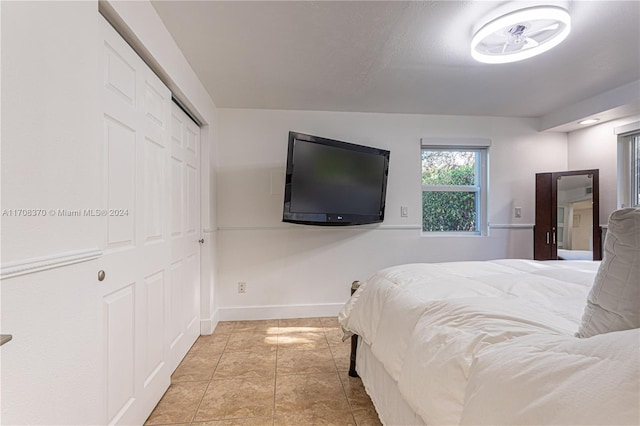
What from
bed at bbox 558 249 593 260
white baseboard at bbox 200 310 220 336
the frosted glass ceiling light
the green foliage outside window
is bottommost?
white baseboard at bbox 200 310 220 336

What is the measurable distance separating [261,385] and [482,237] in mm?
2817

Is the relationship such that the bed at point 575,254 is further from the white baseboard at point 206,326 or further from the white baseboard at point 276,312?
the white baseboard at point 206,326

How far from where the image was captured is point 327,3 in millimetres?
1503

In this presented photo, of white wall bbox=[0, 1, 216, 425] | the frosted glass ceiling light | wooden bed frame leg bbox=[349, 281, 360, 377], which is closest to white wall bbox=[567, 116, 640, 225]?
the frosted glass ceiling light

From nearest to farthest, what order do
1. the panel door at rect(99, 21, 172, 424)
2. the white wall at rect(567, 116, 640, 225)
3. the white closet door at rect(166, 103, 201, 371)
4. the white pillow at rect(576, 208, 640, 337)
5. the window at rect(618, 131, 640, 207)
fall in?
→ the white pillow at rect(576, 208, 640, 337)
the panel door at rect(99, 21, 172, 424)
the white closet door at rect(166, 103, 201, 371)
the window at rect(618, 131, 640, 207)
the white wall at rect(567, 116, 640, 225)

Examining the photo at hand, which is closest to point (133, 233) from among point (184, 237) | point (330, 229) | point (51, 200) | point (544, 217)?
point (51, 200)

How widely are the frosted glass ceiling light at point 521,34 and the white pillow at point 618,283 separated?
4.48 ft

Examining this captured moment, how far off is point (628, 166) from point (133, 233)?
4222mm

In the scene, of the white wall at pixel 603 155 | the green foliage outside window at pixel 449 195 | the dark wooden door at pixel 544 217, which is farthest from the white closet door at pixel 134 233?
the white wall at pixel 603 155

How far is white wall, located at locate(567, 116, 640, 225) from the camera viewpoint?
2.88m

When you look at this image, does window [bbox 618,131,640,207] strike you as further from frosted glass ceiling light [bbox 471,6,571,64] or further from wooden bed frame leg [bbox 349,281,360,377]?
wooden bed frame leg [bbox 349,281,360,377]

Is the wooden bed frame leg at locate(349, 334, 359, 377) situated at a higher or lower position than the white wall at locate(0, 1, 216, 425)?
lower

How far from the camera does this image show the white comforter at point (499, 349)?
0.50 metres

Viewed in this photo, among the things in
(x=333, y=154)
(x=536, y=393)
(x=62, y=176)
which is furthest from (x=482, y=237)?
(x=62, y=176)
